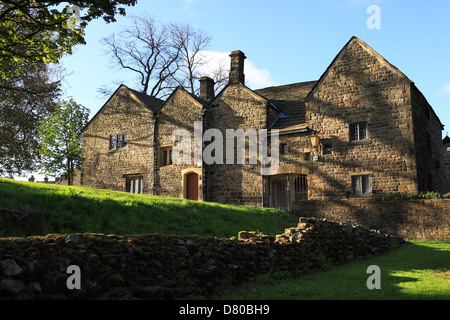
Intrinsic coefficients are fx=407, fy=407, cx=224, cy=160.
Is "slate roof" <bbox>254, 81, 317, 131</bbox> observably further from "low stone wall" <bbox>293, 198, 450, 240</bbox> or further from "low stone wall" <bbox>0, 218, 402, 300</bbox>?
"low stone wall" <bbox>0, 218, 402, 300</bbox>

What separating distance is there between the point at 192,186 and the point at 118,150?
289 inches

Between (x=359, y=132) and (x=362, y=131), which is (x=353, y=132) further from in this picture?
(x=362, y=131)

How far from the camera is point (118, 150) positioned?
31812 mm

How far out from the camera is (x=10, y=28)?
15.2 metres

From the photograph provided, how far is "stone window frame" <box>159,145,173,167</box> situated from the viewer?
1168 inches

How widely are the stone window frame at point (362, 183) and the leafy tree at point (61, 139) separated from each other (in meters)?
25.4

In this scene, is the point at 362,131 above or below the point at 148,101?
below

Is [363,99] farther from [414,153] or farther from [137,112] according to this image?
[137,112]

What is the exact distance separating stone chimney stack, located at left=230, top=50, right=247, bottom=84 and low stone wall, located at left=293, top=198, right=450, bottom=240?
10.9 metres

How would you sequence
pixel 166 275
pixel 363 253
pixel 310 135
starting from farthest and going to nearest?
pixel 310 135
pixel 363 253
pixel 166 275

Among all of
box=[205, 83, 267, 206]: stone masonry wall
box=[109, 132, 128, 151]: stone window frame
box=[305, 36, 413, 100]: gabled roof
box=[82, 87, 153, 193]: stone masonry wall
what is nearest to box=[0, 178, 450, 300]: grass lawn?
box=[205, 83, 267, 206]: stone masonry wall

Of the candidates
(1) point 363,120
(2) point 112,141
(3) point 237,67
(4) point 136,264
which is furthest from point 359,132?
(4) point 136,264
